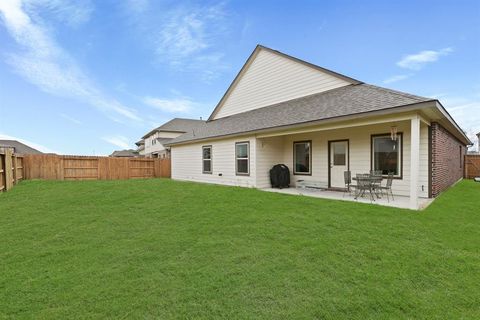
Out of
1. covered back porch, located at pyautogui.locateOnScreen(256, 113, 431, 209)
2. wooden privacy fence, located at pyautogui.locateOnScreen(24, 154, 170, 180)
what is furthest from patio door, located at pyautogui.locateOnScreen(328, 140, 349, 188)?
wooden privacy fence, located at pyautogui.locateOnScreen(24, 154, 170, 180)

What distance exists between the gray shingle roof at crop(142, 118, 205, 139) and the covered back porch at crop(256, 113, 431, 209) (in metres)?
26.1

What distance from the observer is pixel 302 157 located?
11.1 m

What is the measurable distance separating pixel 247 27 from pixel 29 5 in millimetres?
10157

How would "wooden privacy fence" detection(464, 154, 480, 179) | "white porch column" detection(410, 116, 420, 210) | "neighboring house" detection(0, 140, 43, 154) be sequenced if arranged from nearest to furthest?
"white porch column" detection(410, 116, 420, 210), "wooden privacy fence" detection(464, 154, 480, 179), "neighboring house" detection(0, 140, 43, 154)

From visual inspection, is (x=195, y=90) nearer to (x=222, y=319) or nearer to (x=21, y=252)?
(x=21, y=252)

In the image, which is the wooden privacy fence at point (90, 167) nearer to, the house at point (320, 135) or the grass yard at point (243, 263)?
the house at point (320, 135)

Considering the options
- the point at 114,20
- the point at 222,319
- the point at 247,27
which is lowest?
the point at 222,319

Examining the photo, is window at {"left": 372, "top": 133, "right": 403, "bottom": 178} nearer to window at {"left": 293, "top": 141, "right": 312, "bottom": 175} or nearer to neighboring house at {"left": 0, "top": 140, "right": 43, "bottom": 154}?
window at {"left": 293, "top": 141, "right": 312, "bottom": 175}

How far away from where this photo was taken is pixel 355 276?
3.05 metres

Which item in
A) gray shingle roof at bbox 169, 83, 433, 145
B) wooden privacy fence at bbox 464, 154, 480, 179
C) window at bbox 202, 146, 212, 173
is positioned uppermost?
gray shingle roof at bbox 169, 83, 433, 145

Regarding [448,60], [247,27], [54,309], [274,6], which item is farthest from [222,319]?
[448,60]

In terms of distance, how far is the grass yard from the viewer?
250 cm

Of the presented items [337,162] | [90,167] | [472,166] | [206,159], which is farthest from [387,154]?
[90,167]

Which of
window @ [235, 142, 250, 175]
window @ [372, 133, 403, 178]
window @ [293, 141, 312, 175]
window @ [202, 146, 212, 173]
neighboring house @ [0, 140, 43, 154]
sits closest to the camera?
window @ [372, 133, 403, 178]
